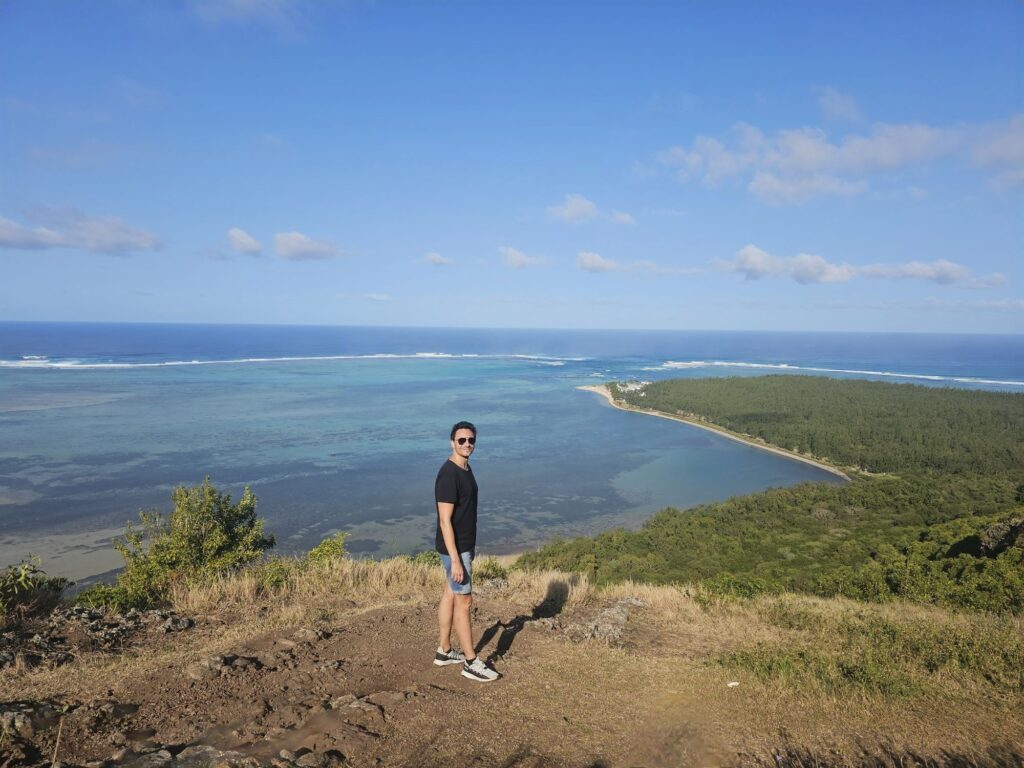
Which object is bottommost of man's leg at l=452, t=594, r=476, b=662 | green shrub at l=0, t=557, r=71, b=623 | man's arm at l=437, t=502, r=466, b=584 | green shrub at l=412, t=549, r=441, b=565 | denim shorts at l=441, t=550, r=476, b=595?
green shrub at l=412, t=549, r=441, b=565

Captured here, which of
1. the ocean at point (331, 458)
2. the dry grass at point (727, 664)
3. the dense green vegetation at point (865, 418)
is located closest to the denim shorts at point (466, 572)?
the dry grass at point (727, 664)

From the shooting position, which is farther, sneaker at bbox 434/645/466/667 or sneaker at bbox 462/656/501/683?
sneaker at bbox 434/645/466/667

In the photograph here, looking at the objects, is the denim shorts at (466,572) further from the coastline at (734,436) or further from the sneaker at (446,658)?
the coastline at (734,436)

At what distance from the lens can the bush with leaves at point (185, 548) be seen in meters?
8.29

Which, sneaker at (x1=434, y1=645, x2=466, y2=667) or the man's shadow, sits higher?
sneaker at (x1=434, y1=645, x2=466, y2=667)

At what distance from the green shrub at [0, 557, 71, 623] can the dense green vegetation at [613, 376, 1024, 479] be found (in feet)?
180

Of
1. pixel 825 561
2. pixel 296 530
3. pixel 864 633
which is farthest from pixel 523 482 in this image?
pixel 864 633

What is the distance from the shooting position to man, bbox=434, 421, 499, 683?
189 inches

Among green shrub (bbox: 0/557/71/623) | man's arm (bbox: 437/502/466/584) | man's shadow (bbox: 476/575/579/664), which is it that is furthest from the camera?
green shrub (bbox: 0/557/71/623)

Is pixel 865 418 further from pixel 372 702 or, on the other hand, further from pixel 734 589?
pixel 372 702

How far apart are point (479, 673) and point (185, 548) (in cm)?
874

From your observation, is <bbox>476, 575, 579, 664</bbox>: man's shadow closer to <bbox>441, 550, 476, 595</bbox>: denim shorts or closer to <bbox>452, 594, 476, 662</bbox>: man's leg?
<bbox>452, 594, 476, 662</bbox>: man's leg

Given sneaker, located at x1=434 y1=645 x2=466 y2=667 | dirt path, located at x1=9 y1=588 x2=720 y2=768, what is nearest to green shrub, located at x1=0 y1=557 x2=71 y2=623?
dirt path, located at x1=9 y1=588 x2=720 y2=768

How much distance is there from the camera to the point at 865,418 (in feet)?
222
